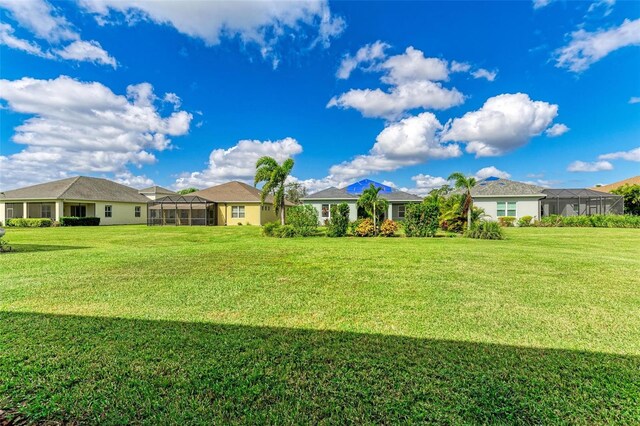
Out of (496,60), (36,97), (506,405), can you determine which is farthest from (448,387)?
(36,97)

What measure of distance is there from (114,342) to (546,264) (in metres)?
10.0

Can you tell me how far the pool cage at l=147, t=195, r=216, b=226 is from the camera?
101 ft

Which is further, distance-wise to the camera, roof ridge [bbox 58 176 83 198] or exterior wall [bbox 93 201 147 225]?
exterior wall [bbox 93 201 147 225]

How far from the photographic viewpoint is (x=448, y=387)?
253 cm

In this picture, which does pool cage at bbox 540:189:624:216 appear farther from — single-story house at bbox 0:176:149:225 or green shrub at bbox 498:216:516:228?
single-story house at bbox 0:176:149:225

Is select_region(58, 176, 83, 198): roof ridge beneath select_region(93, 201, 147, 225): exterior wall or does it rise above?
above

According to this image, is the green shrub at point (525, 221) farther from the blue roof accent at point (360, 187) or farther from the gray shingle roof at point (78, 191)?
the gray shingle roof at point (78, 191)

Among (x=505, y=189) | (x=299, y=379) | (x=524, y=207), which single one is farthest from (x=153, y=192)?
(x=299, y=379)

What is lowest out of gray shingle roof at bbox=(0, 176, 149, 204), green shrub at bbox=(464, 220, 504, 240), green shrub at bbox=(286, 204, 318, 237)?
green shrub at bbox=(464, 220, 504, 240)

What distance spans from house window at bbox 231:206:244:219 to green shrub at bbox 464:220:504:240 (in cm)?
2295

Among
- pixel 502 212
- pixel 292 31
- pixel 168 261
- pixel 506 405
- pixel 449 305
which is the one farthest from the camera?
pixel 502 212

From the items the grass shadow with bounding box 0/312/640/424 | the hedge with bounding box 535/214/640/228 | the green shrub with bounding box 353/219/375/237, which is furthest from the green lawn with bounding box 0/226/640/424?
the hedge with bounding box 535/214/640/228

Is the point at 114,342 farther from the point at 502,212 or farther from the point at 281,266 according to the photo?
the point at 502,212

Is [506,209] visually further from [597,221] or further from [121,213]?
[121,213]
